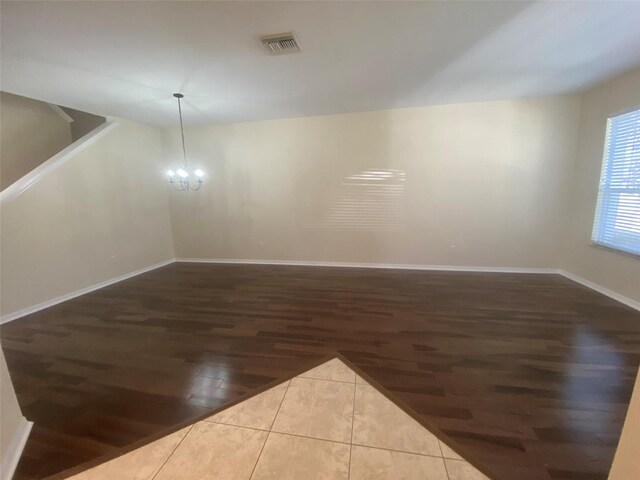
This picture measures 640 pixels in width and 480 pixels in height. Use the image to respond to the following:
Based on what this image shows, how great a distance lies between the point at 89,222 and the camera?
4016 millimetres

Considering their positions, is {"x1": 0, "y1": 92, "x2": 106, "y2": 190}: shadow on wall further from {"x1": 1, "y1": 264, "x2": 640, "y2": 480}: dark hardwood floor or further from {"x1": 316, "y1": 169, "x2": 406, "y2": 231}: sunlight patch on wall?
{"x1": 316, "y1": 169, "x2": 406, "y2": 231}: sunlight patch on wall

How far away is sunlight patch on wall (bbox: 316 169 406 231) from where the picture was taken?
4.57 m

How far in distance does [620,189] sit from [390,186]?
290 cm

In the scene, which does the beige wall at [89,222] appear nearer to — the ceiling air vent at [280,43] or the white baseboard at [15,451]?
the white baseboard at [15,451]

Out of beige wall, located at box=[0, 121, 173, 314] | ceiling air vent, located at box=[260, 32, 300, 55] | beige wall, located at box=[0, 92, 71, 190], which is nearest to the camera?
ceiling air vent, located at box=[260, 32, 300, 55]

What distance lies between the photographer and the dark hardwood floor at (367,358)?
153 centimetres

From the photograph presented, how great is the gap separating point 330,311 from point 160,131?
16.5 feet

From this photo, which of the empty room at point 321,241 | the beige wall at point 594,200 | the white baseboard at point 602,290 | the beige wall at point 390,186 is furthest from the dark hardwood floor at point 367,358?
the beige wall at point 390,186

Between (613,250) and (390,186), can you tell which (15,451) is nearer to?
(390,186)

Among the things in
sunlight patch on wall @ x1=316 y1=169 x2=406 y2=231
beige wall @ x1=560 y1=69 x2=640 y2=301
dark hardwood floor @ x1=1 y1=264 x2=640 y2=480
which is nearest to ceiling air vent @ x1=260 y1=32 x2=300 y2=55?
sunlight patch on wall @ x1=316 y1=169 x2=406 y2=231

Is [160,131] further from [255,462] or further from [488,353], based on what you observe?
[488,353]

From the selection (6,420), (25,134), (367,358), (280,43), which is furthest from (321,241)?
(25,134)

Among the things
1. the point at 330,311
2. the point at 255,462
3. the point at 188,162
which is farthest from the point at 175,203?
the point at 255,462

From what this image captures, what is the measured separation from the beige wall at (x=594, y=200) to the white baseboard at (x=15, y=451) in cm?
569
